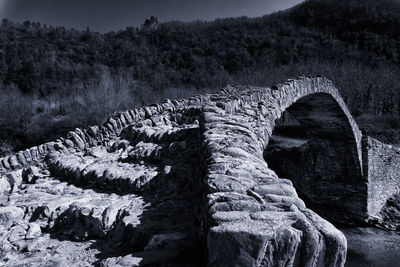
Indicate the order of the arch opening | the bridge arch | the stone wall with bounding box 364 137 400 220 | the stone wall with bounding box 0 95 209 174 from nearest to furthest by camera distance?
the stone wall with bounding box 0 95 209 174, the bridge arch, the arch opening, the stone wall with bounding box 364 137 400 220

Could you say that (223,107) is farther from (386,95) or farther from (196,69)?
(196,69)

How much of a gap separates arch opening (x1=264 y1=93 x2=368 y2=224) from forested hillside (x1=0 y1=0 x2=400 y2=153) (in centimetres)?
951

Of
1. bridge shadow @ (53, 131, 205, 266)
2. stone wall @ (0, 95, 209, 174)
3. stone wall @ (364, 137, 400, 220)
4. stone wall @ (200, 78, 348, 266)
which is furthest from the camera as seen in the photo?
Answer: stone wall @ (364, 137, 400, 220)

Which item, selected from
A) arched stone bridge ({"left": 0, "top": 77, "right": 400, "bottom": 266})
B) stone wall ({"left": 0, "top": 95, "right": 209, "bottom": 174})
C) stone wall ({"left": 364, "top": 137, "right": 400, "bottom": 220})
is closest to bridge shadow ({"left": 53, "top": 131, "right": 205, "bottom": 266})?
arched stone bridge ({"left": 0, "top": 77, "right": 400, "bottom": 266})

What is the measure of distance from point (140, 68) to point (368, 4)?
144 feet

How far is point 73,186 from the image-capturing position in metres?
4.05

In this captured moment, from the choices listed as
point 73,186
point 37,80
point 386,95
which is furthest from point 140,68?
point 73,186

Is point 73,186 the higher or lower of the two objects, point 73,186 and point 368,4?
the lower

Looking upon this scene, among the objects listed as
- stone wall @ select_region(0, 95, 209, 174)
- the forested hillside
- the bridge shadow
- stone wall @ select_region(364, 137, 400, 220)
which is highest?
the forested hillside

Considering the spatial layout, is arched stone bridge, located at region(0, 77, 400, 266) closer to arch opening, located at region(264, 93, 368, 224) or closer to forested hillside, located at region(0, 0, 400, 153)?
arch opening, located at region(264, 93, 368, 224)

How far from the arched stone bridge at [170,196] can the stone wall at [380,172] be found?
722cm

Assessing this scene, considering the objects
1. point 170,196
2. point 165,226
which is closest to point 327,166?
point 170,196

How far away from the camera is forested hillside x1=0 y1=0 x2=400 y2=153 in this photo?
19.3 m

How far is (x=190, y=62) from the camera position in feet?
138
